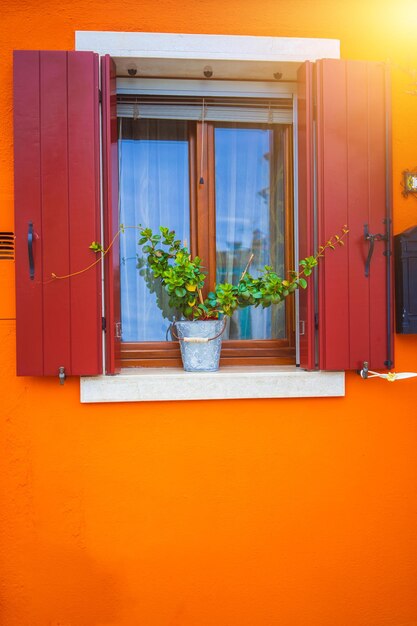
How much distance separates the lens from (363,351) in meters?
2.49

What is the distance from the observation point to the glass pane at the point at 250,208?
2861 mm

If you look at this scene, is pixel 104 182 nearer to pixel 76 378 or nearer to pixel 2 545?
pixel 76 378

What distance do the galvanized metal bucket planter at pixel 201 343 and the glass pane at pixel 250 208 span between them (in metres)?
0.37

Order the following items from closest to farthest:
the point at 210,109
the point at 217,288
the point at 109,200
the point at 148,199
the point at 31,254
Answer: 1. the point at 31,254
2. the point at 109,200
3. the point at 217,288
4. the point at 210,109
5. the point at 148,199

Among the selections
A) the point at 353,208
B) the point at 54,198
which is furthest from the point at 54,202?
the point at 353,208

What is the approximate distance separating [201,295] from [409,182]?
120 centimetres

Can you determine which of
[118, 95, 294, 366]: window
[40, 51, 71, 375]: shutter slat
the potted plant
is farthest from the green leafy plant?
[40, 51, 71, 375]: shutter slat

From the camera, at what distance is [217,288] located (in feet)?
8.29

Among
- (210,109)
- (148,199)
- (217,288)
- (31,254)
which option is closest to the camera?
(31,254)

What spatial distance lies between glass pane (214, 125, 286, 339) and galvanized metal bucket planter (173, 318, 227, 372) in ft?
1.22

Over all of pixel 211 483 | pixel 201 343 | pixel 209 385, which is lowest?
pixel 211 483

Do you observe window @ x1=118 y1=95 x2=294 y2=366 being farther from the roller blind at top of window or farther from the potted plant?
the potted plant

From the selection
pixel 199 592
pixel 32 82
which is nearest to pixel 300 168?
pixel 32 82

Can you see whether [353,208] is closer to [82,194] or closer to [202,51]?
[202,51]
